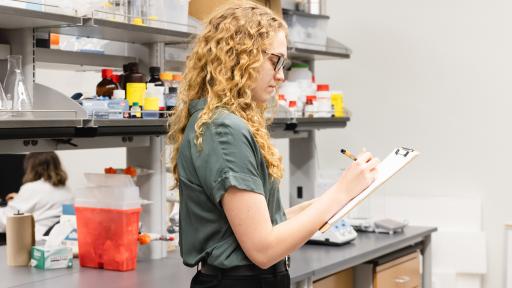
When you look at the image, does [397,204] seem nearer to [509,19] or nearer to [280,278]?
[509,19]

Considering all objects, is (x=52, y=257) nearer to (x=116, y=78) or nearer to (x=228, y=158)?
(x=116, y=78)

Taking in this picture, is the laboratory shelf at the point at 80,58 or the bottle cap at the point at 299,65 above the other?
the bottle cap at the point at 299,65

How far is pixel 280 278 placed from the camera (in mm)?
1752

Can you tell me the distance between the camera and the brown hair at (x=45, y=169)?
4.71 metres

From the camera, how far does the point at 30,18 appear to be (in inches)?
83.1

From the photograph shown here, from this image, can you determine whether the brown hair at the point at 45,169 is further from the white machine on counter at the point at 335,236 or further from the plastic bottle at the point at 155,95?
the plastic bottle at the point at 155,95

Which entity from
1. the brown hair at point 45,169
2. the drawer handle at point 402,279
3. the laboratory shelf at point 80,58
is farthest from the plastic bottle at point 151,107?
the brown hair at point 45,169

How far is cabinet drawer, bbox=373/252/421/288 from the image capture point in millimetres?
3190

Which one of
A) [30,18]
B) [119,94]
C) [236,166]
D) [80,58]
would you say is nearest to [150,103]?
[119,94]

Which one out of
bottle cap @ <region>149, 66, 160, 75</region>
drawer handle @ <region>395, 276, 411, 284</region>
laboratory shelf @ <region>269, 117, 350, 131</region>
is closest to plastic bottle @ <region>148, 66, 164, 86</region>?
bottle cap @ <region>149, 66, 160, 75</region>

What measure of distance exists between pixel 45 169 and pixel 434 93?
251cm

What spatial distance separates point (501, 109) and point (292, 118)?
58.9 inches

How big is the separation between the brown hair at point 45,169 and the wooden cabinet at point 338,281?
2.36 m

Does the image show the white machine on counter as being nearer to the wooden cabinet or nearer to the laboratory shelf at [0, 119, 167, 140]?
the wooden cabinet
